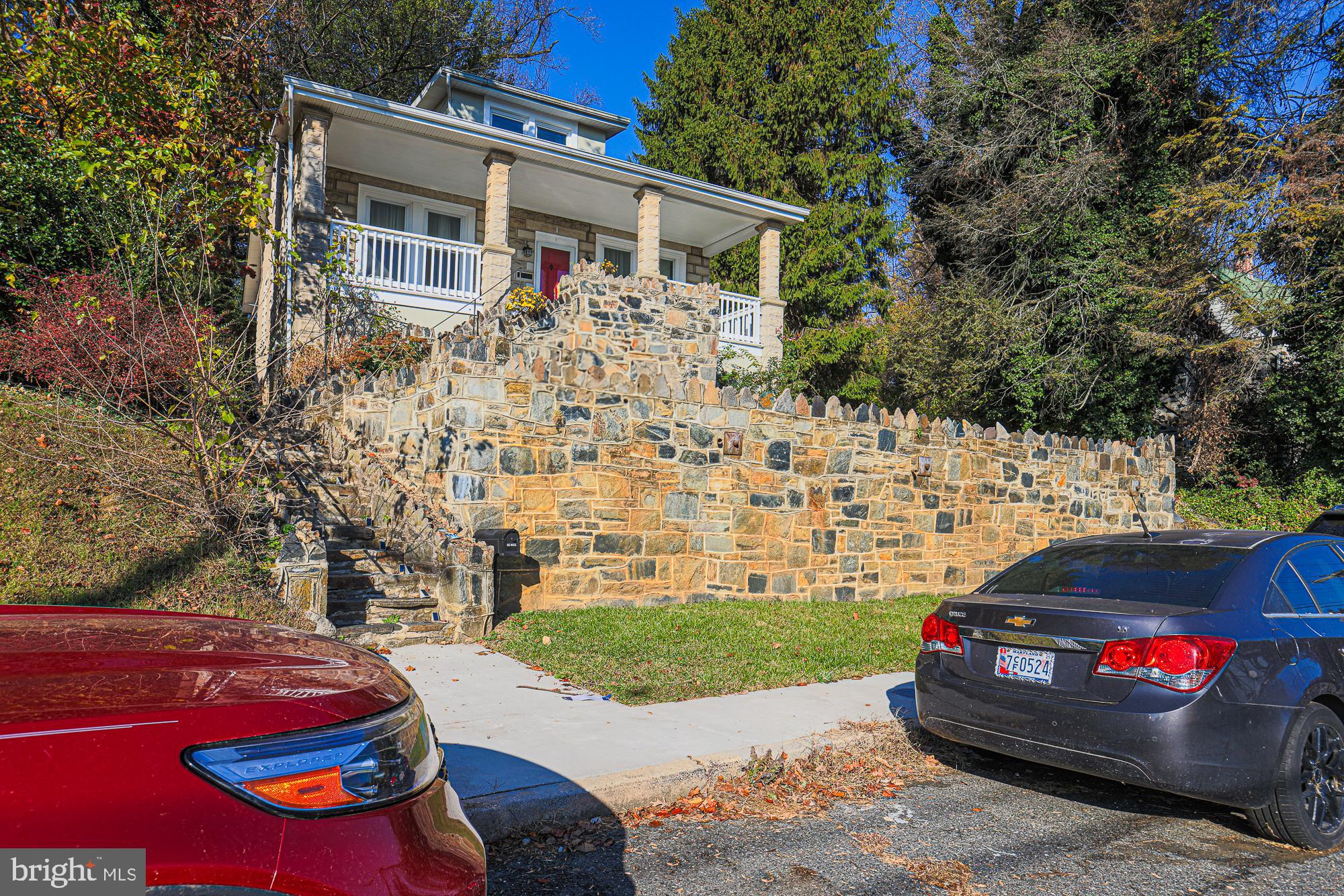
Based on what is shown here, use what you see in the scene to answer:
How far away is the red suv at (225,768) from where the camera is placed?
4.85 ft

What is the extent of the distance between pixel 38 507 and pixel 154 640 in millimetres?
6587

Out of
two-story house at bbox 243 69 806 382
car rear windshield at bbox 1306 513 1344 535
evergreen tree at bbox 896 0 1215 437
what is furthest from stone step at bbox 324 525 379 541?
evergreen tree at bbox 896 0 1215 437

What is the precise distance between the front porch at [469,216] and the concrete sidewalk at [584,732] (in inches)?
289

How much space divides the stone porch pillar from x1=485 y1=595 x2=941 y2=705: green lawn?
980 cm

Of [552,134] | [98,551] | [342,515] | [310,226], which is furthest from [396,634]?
[552,134]

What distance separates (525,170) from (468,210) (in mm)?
2436

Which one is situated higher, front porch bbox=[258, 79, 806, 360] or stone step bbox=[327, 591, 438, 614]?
front porch bbox=[258, 79, 806, 360]

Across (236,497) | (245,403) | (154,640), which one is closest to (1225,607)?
(154,640)

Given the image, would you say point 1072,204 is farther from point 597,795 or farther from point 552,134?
point 597,795

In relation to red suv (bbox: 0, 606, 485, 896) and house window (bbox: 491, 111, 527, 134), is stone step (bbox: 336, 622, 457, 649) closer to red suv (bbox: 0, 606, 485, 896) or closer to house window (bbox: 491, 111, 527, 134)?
red suv (bbox: 0, 606, 485, 896)

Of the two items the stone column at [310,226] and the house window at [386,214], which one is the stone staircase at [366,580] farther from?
the house window at [386,214]

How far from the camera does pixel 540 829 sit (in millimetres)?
3850

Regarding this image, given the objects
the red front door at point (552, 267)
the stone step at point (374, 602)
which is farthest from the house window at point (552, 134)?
the stone step at point (374, 602)

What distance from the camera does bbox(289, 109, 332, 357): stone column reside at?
14.0 m
